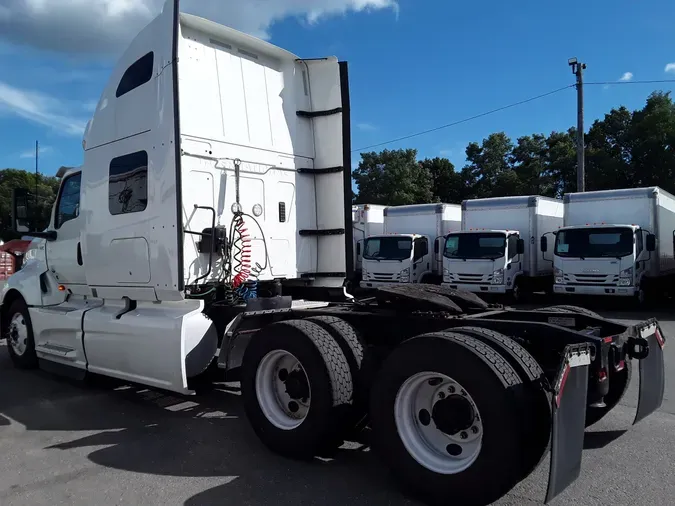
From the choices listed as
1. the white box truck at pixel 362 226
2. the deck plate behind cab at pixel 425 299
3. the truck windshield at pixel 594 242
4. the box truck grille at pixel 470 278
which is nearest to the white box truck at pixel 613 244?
the truck windshield at pixel 594 242

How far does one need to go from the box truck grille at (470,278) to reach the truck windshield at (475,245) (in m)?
0.56

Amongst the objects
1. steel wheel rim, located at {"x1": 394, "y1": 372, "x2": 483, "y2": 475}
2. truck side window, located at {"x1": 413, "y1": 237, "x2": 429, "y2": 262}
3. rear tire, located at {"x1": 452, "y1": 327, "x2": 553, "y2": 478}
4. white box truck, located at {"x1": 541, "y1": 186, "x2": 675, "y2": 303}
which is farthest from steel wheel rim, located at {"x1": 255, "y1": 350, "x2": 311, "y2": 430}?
truck side window, located at {"x1": 413, "y1": 237, "x2": 429, "y2": 262}

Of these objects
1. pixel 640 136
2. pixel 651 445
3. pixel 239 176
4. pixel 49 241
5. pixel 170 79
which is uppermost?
pixel 640 136

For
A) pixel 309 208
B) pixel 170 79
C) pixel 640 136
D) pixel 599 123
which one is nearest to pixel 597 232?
pixel 309 208

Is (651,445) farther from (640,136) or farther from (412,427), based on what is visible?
(640,136)

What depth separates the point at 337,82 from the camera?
6719mm

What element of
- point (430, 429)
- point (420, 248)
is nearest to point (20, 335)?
point (430, 429)

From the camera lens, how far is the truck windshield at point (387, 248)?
1908 centimetres

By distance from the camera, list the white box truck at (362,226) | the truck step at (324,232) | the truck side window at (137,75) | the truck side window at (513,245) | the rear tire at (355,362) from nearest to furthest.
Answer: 1. the rear tire at (355,362)
2. the truck side window at (137,75)
3. the truck step at (324,232)
4. the truck side window at (513,245)
5. the white box truck at (362,226)

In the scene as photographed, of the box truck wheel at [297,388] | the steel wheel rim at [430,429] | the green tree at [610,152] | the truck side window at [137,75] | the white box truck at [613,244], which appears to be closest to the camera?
the steel wheel rim at [430,429]

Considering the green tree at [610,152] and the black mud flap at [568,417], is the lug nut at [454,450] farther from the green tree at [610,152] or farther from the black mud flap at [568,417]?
the green tree at [610,152]

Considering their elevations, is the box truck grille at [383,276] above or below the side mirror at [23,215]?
below

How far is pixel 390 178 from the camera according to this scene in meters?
39.7

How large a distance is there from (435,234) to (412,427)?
16.6 metres
